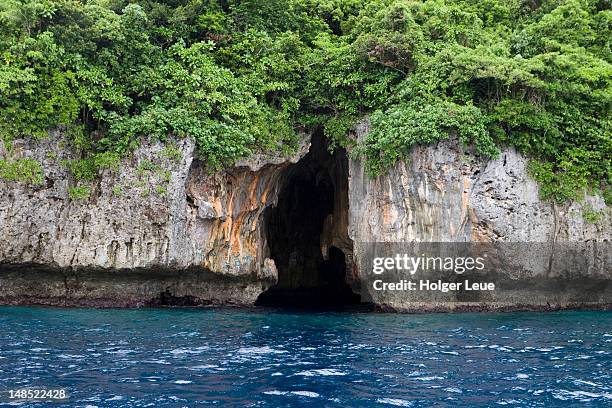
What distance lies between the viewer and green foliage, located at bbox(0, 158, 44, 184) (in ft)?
53.6

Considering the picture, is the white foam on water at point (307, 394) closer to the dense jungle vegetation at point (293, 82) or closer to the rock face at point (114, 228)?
the rock face at point (114, 228)

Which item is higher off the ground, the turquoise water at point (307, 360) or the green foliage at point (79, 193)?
the green foliage at point (79, 193)

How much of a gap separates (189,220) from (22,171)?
15.5ft

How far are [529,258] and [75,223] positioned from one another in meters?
13.1

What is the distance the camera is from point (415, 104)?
1742cm

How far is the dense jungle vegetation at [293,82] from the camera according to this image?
1686cm

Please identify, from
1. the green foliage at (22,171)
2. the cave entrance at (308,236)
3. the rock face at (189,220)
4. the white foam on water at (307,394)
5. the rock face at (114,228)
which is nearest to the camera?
the white foam on water at (307,394)

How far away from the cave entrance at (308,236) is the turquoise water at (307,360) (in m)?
8.82

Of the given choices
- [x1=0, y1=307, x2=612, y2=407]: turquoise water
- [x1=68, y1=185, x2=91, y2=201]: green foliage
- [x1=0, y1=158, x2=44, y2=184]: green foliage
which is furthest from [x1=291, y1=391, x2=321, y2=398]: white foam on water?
[x1=0, y1=158, x2=44, y2=184]: green foliage

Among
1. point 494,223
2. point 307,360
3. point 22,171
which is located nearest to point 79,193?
point 22,171

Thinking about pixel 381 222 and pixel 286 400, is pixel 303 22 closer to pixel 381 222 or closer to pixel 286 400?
pixel 381 222

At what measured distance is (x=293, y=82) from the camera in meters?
19.0

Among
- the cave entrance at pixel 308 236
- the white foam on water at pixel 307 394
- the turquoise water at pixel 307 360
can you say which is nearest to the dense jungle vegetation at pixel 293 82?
the cave entrance at pixel 308 236

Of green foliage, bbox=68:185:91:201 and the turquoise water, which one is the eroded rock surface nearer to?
the turquoise water
